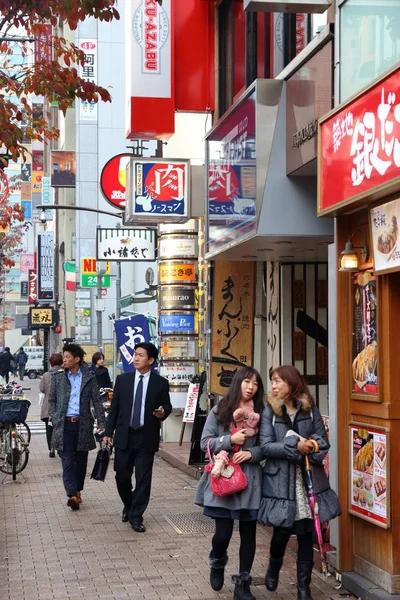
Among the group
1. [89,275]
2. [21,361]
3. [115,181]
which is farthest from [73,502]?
[21,361]

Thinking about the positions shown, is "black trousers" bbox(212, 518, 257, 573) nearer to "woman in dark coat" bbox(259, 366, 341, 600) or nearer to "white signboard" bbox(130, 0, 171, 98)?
"woman in dark coat" bbox(259, 366, 341, 600)

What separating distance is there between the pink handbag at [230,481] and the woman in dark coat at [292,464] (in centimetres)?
19

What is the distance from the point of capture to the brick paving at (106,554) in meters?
7.61

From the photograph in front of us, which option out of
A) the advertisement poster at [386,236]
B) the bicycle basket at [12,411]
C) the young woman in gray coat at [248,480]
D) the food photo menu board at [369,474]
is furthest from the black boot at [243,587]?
the bicycle basket at [12,411]

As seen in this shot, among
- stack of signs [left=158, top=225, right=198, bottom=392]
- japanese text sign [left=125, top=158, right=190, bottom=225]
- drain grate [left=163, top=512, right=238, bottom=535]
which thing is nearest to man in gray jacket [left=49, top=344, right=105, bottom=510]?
drain grate [left=163, top=512, right=238, bottom=535]

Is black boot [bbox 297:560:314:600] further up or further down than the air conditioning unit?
further down

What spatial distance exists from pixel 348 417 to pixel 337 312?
2.90ft

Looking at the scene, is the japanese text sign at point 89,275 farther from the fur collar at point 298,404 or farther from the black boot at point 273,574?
the fur collar at point 298,404

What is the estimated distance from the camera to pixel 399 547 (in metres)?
7.12

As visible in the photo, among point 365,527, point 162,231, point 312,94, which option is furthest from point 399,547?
point 162,231

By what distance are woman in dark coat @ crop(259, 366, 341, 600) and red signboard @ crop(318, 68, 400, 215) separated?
151 cm

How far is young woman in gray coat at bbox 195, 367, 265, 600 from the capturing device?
23.3 ft

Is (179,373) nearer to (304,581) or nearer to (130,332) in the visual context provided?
(130,332)

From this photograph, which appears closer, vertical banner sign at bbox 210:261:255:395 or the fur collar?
the fur collar
